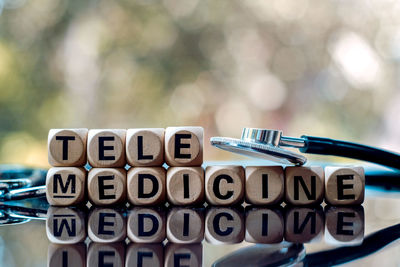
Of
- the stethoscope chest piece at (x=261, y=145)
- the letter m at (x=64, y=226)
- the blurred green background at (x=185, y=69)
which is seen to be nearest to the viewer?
the letter m at (x=64, y=226)

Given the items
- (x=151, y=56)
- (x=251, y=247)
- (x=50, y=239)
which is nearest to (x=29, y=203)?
(x=50, y=239)

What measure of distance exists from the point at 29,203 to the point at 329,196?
17.9 inches

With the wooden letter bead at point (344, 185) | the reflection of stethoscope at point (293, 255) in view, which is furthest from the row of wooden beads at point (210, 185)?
the reflection of stethoscope at point (293, 255)

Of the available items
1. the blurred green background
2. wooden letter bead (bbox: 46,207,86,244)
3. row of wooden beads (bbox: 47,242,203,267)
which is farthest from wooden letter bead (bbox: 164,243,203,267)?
the blurred green background

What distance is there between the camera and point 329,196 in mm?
621

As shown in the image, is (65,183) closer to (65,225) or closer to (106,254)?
(65,225)

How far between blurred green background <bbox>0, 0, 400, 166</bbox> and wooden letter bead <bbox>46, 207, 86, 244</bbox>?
1946mm

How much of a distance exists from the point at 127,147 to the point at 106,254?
247 mm

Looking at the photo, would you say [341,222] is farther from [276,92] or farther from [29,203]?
[276,92]

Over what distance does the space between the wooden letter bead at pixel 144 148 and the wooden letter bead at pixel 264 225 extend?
0.15m

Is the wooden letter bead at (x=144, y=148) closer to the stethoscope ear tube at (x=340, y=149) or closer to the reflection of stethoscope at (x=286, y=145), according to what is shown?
the reflection of stethoscope at (x=286, y=145)

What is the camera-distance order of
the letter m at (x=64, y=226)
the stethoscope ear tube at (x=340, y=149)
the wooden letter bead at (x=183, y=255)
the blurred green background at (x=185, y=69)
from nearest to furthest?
the wooden letter bead at (x=183, y=255), the letter m at (x=64, y=226), the stethoscope ear tube at (x=340, y=149), the blurred green background at (x=185, y=69)

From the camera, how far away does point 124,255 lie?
382mm

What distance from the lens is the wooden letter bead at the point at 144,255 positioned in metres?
0.35
